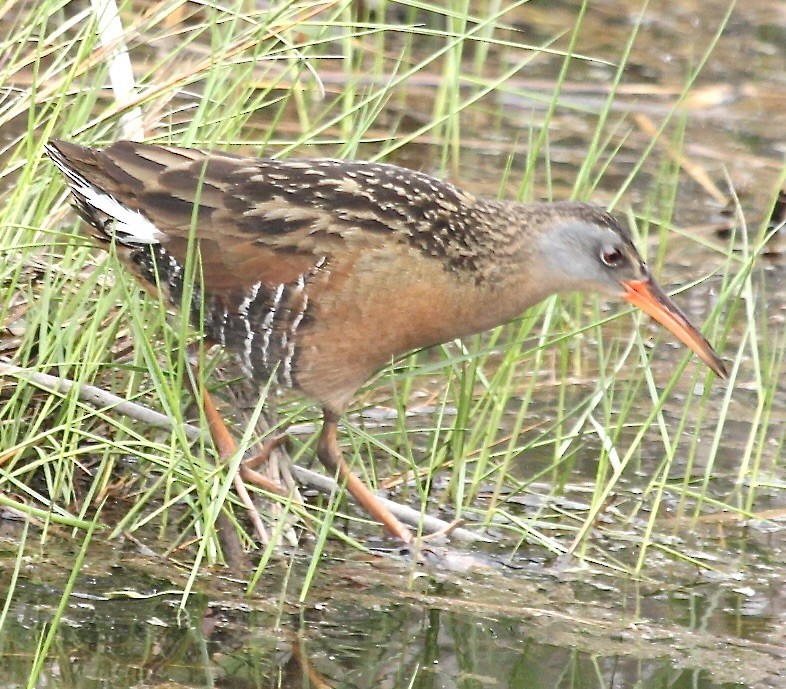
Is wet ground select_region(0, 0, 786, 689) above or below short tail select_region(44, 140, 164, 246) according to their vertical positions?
below

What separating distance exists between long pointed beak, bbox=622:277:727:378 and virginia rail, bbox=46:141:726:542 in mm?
378

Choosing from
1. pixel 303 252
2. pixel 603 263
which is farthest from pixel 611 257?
pixel 303 252

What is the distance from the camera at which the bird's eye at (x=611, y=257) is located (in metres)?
4.08

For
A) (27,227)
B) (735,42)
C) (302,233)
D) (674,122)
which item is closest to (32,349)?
(27,227)

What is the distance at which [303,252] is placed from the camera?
379 centimetres

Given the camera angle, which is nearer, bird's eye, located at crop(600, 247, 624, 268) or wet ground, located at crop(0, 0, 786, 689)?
wet ground, located at crop(0, 0, 786, 689)

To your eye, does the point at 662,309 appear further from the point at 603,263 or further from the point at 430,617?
the point at 430,617

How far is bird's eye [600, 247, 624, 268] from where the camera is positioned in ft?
13.4

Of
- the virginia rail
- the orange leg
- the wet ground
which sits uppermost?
the virginia rail

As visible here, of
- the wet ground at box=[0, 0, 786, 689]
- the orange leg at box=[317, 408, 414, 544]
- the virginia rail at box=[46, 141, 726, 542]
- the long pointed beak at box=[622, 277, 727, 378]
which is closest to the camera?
the wet ground at box=[0, 0, 786, 689]

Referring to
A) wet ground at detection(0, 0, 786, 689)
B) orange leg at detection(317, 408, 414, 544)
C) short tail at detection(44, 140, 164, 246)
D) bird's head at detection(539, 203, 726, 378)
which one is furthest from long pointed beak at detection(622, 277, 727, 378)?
short tail at detection(44, 140, 164, 246)

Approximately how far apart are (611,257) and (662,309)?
19 centimetres

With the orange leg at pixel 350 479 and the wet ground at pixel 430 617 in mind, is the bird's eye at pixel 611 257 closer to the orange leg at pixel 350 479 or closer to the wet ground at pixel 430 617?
the wet ground at pixel 430 617

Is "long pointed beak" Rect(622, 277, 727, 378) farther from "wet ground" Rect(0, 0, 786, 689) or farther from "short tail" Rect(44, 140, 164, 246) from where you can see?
"short tail" Rect(44, 140, 164, 246)
